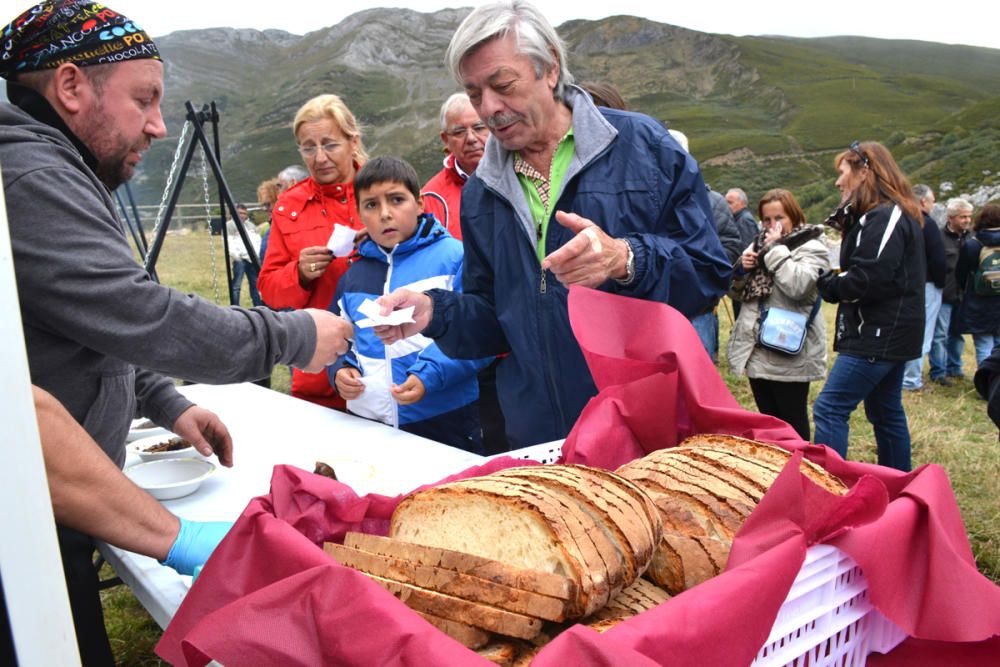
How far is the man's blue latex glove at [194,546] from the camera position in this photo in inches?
57.2

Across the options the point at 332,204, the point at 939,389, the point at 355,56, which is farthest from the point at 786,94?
the point at 332,204

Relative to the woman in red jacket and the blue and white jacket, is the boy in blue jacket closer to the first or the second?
the blue and white jacket

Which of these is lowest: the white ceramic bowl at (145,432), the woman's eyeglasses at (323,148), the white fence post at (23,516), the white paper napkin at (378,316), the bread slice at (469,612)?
the white ceramic bowl at (145,432)

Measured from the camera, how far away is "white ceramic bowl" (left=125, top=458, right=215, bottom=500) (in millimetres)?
1923

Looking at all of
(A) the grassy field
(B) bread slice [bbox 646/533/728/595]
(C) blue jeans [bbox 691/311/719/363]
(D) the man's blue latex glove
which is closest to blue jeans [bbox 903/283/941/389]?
(A) the grassy field

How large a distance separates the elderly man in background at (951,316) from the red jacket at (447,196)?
22.5 ft

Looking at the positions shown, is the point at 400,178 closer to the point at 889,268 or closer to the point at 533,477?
the point at 533,477

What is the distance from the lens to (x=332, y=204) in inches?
150

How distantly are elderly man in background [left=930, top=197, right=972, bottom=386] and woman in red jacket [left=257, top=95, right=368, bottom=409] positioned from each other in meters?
7.51

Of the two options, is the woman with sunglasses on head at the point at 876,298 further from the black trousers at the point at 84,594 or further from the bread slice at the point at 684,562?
the black trousers at the point at 84,594

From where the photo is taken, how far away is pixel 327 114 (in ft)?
12.1

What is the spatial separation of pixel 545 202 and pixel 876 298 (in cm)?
314

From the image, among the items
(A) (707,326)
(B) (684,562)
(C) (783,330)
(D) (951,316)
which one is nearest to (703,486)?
(B) (684,562)

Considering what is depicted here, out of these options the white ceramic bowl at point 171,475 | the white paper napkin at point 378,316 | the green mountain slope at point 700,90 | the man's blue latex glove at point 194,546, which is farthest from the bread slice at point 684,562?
the green mountain slope at point 700,90
